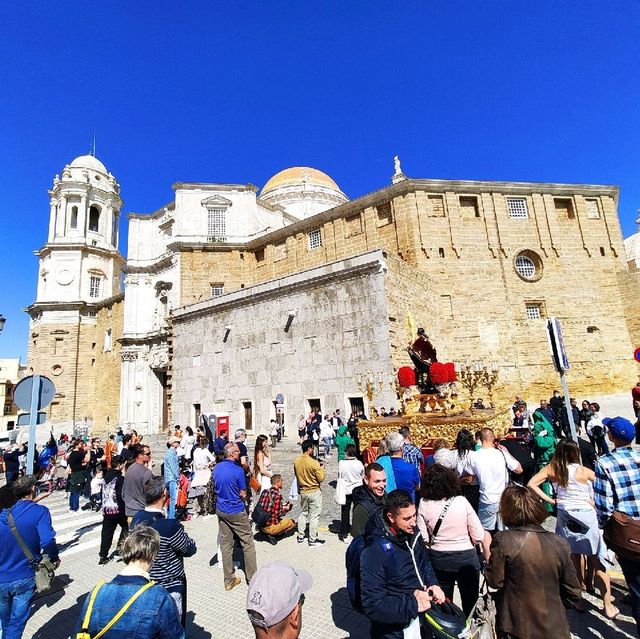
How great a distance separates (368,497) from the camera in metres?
4.03

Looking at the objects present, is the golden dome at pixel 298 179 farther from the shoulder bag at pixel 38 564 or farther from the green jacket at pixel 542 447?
the shoulder bag at pixel 38 564

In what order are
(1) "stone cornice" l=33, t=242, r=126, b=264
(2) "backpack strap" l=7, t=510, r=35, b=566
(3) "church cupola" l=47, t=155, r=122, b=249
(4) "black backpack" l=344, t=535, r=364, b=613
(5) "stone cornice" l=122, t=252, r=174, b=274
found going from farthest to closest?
(3) "church cupola" l=47, t=155, r=122, b=249 < (1) "stone cornice" l=33, t=242, r=126, b=264 < (5) "stone cornice" l=122, t=252, r=174, b=274 < (2) "backpack strap" l=7, t=510, r=35, b=566 < (4) "black backpack" l=344, t=535, r=364, b=613

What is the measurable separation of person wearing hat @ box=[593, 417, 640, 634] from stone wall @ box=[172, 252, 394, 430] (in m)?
12.5

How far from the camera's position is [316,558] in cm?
567

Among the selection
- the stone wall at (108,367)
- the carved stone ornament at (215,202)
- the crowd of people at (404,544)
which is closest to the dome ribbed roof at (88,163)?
the stone wall at (108,367)

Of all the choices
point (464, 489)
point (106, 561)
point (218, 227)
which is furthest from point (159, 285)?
point (464, 489)

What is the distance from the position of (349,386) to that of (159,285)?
69.0 ft

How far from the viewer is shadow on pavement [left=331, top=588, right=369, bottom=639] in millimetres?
3779

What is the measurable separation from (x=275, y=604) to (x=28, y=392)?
5831 millimetres

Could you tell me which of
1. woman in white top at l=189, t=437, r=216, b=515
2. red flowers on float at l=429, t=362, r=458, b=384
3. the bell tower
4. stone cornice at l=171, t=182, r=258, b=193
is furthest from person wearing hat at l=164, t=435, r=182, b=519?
the bell tower

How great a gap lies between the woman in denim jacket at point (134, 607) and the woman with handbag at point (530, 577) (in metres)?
2.03

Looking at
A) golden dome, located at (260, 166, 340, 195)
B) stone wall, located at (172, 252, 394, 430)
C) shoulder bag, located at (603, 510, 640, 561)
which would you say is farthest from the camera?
golden dome, located at (260, 166, 340, 195)

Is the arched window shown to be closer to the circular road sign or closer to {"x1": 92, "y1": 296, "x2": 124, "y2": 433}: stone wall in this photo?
{"x1": 92, "y1": 296, "x2": 124, "y2": 433}: stone wall

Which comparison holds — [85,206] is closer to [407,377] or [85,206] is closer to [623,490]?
[407,377]
